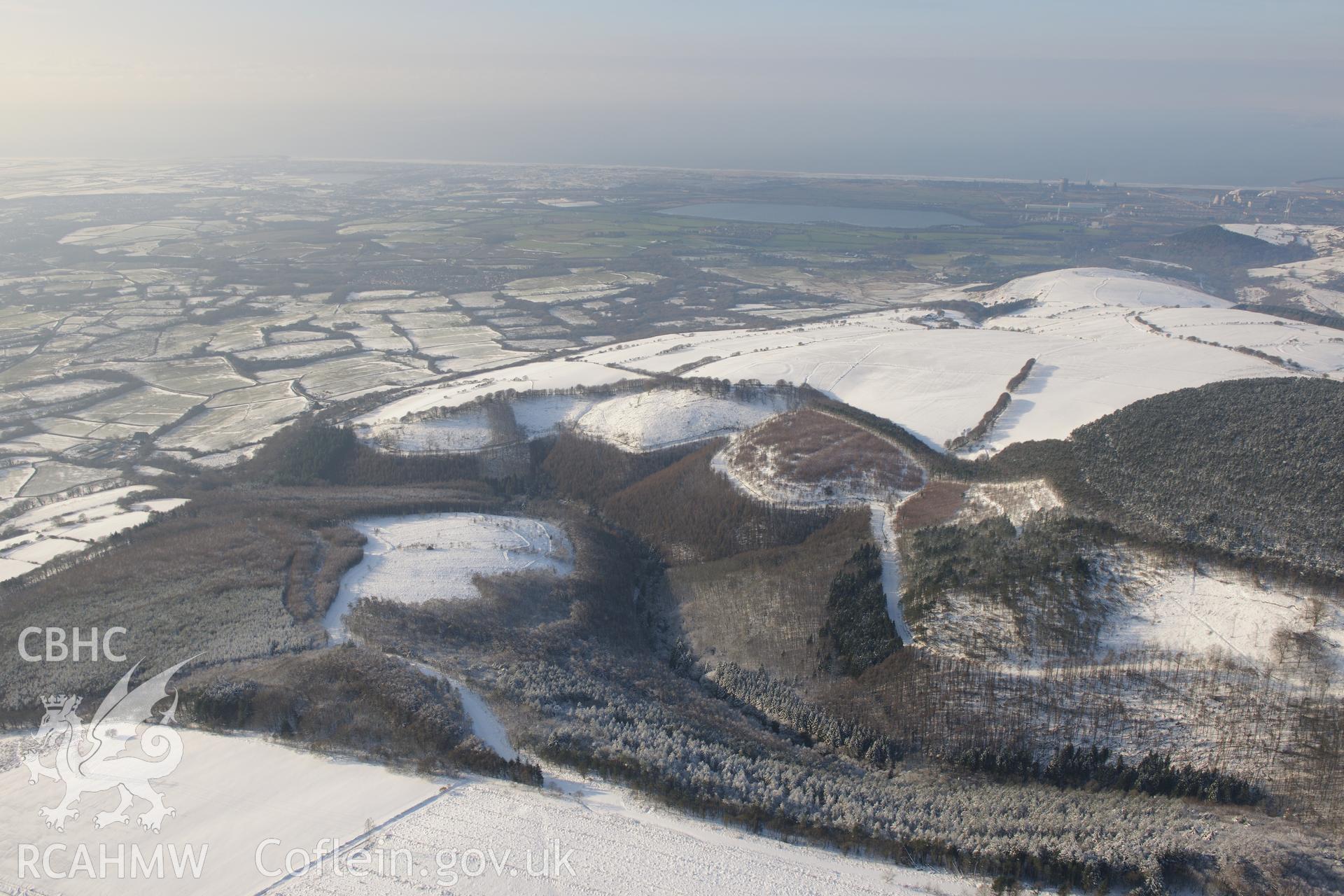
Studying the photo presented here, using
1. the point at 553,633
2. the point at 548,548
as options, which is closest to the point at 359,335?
the point at 548,548

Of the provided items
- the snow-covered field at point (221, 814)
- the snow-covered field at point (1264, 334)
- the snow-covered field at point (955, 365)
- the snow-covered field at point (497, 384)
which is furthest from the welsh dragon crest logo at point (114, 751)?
the snow-covered field at point (1264, 334)

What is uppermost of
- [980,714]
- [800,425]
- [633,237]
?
[633,237]

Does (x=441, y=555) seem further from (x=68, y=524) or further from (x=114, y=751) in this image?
(x=68, y=524)

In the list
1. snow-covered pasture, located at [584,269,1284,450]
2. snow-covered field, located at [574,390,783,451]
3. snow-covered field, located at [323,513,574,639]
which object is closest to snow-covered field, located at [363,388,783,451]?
snow-covered field, located at [574,390,783,451]

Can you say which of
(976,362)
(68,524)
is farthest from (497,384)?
(976,362)

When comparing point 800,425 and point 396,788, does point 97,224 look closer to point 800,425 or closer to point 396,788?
point 800,425

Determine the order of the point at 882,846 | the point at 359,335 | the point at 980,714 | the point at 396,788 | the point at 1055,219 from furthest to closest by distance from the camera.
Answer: the point at 1055,219, the point at 359,335, the point at 980,714, the point at 396,788, the point at 882,846

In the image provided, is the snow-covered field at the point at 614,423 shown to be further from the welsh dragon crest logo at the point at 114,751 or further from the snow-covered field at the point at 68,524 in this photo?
the welsh dragon crest logo at the point at 114,751
